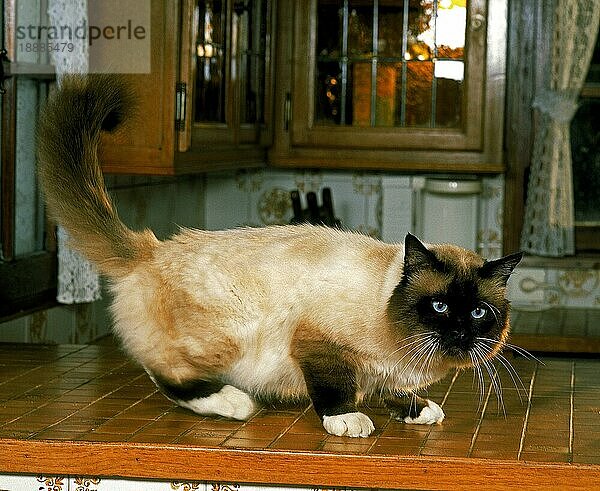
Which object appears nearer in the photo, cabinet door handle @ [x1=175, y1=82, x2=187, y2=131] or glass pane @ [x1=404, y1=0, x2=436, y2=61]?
cabinet door handle @ [x1=175, y1=82, x2=187, y2=131]

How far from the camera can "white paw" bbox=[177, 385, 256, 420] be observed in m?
1.45

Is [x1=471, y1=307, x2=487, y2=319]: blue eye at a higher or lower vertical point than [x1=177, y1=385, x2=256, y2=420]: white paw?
higher

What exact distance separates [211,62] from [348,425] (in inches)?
56.2

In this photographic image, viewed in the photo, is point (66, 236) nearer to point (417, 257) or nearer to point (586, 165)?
point (417, 257)

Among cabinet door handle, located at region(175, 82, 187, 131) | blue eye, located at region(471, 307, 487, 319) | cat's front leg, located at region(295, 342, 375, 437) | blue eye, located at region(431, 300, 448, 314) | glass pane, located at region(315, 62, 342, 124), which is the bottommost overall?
cat's front leg, located at region(295, 342, 375, 437)

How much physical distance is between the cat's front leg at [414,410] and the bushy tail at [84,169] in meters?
0.42

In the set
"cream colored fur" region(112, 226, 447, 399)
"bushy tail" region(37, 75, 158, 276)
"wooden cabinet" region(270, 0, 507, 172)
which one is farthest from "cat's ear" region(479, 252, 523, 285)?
"wooden cabinet" region(270, 0, 507, 172)

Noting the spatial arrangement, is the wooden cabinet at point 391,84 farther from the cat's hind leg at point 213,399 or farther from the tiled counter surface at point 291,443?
the cat's hind leg at point 213,399

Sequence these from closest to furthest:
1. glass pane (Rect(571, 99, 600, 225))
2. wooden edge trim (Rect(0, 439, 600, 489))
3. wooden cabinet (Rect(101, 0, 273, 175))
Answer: wooden edge trim (Rect(0, 439, 600, 489))
wooden cabinet (Rect(101, 0, 273, 175))
glass pane (Rect(571, 99, 600, 225))

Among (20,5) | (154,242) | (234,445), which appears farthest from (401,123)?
(234,445)

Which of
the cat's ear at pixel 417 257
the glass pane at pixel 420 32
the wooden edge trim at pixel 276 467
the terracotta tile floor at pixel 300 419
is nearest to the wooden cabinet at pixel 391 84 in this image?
the glass pane at pixel 420 32

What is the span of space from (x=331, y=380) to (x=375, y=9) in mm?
2200

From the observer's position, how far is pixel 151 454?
1.30m

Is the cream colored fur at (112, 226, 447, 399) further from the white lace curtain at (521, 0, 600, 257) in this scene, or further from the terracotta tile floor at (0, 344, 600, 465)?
the white lace curtain at (521, 0, 600, 257)
